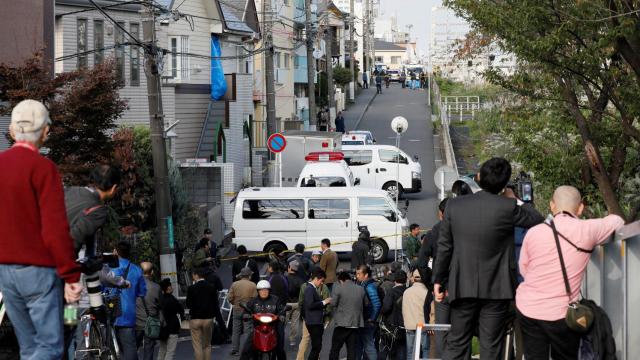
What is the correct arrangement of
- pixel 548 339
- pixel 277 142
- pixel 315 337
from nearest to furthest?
pixel 548 339
pixel 315 337
pixel 277 142

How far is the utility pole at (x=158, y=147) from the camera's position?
21.0 metres

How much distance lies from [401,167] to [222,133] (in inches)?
271

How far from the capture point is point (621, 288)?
25.5ft

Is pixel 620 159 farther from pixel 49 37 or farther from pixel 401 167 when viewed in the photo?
pixel 401 167

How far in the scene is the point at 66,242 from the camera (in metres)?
5.66

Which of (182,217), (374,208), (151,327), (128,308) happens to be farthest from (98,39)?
(128,308)

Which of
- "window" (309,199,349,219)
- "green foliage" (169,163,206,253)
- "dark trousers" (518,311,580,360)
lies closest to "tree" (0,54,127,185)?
"green foliage" (169,163,206,253)

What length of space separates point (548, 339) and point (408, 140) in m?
51.3

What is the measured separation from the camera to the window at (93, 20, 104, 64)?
30625 mm

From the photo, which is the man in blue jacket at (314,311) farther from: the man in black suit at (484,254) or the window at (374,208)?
the window at (374,208)

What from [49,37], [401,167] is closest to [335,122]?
[401,167]

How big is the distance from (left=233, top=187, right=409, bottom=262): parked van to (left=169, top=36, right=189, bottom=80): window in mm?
8858

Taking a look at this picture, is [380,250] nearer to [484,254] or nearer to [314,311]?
[314,311]

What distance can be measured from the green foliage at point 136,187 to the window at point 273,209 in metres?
5.75
